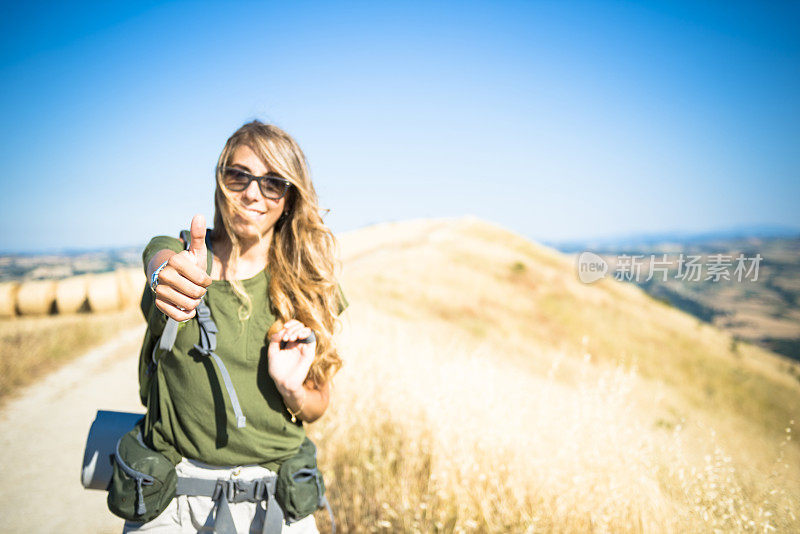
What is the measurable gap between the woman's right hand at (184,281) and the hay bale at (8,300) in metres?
15.2

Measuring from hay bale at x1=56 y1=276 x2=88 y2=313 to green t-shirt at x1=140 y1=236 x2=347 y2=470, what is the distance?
1448 cm

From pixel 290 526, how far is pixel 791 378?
3358 cm

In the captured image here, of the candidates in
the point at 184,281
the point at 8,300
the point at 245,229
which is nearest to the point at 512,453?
the point at 245,229

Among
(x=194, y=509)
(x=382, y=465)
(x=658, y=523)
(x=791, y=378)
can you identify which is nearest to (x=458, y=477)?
(x=382, y=465)

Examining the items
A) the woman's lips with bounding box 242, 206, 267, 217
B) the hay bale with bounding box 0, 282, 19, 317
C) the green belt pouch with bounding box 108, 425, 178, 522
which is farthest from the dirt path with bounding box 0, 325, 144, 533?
the hay bale with bounding box 0, 282, 19, 317

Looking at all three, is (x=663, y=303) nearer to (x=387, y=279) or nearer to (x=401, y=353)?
(x=387, y=279)

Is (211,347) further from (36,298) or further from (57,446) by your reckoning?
(36,298)

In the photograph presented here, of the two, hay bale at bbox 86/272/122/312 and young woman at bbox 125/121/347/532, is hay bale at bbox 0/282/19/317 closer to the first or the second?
hay bale at bbox 86/272/122/312

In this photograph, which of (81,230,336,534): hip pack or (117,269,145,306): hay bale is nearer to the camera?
(81,230,336,534): hip pack

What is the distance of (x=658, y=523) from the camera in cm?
257

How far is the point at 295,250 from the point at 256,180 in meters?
0.40

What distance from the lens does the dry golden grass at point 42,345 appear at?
6.43 meters

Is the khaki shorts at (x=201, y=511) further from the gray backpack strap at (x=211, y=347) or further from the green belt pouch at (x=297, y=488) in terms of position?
the gray backpack strap at (x=211, y=347)

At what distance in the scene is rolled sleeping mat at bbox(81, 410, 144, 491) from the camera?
1.88 metres
